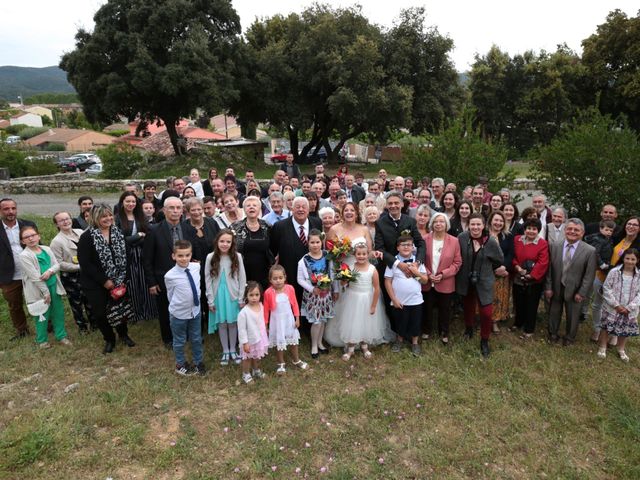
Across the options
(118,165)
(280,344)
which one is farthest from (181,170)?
(280,344)

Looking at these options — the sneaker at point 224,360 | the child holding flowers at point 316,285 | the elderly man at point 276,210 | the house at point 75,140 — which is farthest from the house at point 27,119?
the child holding flowers at point 316,285

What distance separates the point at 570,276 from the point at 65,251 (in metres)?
6.47

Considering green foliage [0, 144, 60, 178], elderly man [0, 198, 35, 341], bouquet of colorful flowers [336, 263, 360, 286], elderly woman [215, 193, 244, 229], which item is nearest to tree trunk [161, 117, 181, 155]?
green foliage [0, 144, 60, 178]

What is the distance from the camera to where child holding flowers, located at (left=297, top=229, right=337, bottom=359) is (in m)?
4.99

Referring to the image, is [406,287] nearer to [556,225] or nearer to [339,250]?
[339,250]

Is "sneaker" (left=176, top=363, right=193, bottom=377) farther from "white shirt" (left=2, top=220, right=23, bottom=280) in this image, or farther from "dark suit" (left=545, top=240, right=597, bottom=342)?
"dark suit" (left=545, top=240, right=597, bottom=342)

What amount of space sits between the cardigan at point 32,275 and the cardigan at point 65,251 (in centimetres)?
7

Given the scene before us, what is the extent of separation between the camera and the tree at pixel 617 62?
26719 mm

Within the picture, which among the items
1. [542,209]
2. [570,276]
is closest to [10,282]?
[570,276]

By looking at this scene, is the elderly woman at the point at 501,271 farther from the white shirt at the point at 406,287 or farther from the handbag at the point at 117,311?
the handbag at the point at 117,311

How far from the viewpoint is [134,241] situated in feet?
18.0

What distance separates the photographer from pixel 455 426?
4.05 metres

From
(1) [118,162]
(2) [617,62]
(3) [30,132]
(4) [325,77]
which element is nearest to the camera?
(1) [118,162]

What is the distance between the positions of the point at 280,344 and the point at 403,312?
5.31 feet
